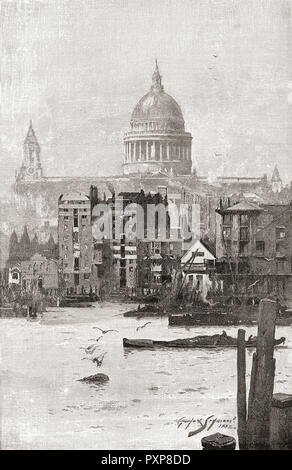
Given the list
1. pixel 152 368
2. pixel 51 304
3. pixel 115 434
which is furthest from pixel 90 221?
pixel 115 434

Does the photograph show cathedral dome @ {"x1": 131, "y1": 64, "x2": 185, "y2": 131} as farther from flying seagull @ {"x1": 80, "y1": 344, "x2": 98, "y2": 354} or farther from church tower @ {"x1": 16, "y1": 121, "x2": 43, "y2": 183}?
flying seagull @ {"x1": 80, "y1": 344, "x2": 98, "y2": 354}

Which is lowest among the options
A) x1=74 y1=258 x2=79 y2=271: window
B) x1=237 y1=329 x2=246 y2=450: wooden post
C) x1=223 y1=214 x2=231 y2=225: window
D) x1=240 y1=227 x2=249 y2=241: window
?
x1=237 y1=329 x2=246 y2=450: wooden post

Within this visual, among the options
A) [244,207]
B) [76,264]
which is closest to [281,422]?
[244,207]

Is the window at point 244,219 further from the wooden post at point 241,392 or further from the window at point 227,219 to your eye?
the wooden post at point 241,392
